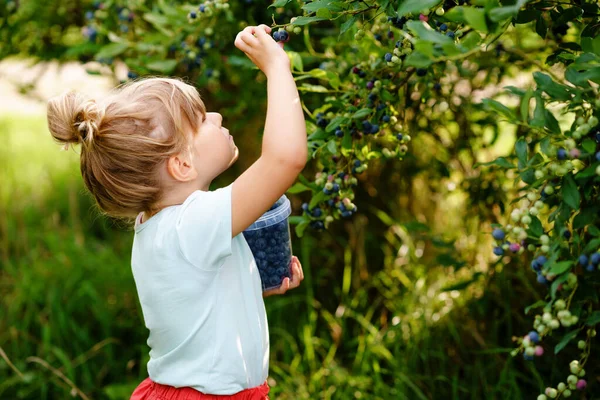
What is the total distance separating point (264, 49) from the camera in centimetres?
146

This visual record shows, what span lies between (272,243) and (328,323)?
4.93ft

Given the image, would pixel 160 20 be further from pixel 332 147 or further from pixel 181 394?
pixel 181 394

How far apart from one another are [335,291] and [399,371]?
2.29 ft

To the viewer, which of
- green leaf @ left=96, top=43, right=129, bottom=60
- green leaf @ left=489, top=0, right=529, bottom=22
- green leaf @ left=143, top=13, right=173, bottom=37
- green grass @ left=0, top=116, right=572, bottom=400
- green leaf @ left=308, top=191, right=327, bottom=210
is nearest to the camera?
green leaf @ left=489, top=0, right=529, bottom=22

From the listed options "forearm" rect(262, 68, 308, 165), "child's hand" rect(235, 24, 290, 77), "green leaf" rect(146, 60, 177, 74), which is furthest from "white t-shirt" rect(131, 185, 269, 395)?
"green leaf" rect(146, 60, 177, 74)

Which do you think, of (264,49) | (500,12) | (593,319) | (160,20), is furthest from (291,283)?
(160,20)

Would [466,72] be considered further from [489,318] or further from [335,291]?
[335,291]

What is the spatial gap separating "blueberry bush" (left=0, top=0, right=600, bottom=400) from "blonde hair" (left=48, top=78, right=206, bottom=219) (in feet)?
1.01

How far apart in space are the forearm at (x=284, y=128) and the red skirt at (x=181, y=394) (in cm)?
57

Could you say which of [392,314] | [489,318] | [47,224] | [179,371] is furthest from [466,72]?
[47,224]

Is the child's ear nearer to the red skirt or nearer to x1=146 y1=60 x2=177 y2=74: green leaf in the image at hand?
the red skirt

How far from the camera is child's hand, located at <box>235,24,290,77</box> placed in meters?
1.44

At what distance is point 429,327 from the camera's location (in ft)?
9.18

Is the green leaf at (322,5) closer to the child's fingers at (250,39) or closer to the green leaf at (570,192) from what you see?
the child's fingers at (250,39)
